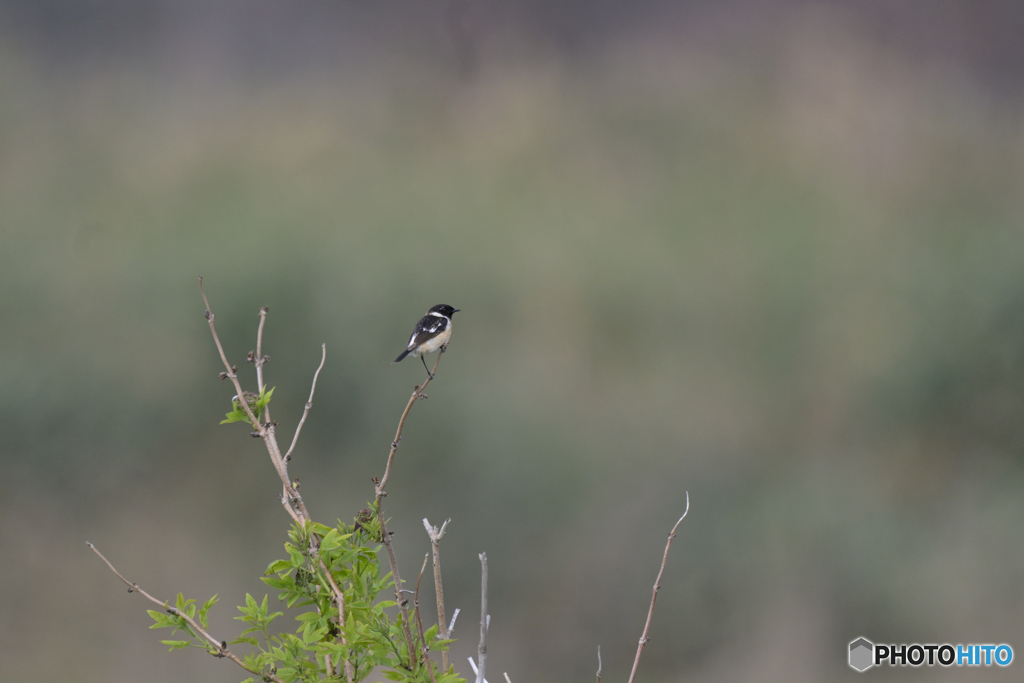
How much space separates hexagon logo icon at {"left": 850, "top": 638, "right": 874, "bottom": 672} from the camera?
689 centimetres

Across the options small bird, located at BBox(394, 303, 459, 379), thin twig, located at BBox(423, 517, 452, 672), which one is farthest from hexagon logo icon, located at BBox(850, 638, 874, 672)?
thin twig, located at BBox(423, 517, 452, 672)

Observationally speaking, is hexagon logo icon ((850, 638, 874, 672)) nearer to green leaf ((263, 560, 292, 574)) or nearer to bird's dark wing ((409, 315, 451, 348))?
bird's dark wing ((409, 315, 451, 348))

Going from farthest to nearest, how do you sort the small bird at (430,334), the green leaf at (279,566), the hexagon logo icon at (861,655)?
the hexagon logo icon at (861,655), the small bird at (430,334), the green leaf at (279,566)

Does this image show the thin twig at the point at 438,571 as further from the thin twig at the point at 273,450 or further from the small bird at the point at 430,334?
the small bird at the point at 430,334

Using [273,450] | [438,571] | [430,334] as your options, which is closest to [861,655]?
[430,334]

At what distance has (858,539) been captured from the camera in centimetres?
703

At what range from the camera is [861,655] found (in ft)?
22.7

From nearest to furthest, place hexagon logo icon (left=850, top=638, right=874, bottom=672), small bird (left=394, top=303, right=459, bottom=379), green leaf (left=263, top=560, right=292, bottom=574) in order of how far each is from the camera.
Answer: green leaf (left=263, top=560, right=292, bottom=574) < small bird (left=394, top=303, right=459, bottom=379) < hexagon logo icon (left=850, top=638, right=874, bottom=672)

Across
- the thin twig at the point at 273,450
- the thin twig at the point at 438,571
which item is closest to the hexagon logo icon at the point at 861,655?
the thin twig at the point at 438,571

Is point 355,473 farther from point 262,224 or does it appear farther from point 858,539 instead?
point 858,539

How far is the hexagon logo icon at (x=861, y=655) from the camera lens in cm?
689

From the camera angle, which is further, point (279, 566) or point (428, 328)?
point (428, 328)

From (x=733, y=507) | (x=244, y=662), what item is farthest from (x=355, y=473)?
(x=244, y=662)

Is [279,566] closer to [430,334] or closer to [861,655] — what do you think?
[430,334]
